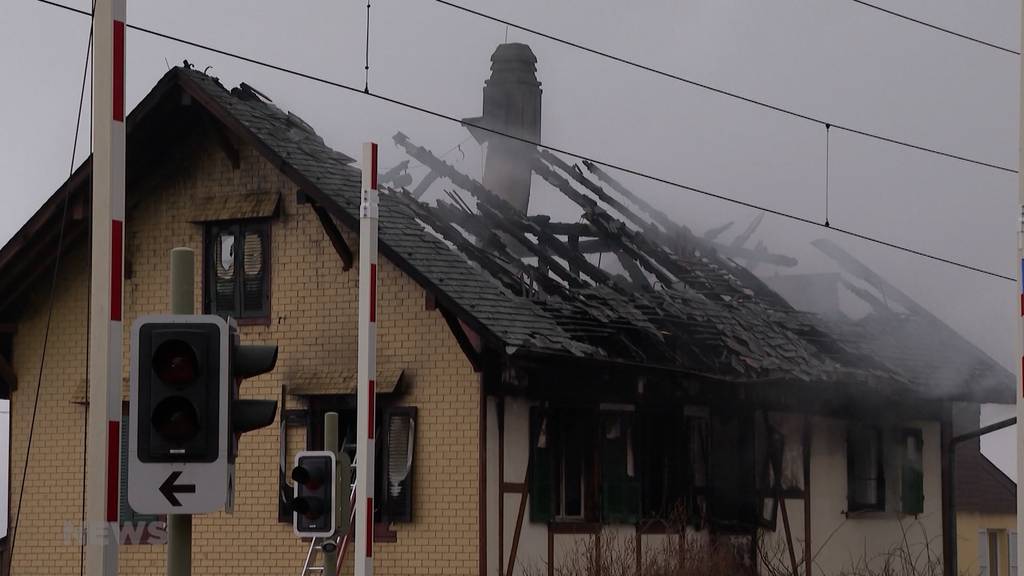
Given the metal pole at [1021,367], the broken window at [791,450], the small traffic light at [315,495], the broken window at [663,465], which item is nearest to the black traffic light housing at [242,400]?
the metal pole at [1021,367]

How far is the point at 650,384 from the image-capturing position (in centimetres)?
2216

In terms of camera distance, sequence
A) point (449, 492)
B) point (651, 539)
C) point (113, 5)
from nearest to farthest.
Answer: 1. point (113, 5)
2. point (449, 492)
3. point (651, 539)

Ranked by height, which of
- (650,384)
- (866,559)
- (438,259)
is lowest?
(866,559)

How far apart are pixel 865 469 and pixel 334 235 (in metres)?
9.43

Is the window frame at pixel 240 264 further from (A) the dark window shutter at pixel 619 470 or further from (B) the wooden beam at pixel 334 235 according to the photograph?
(A) the dark window shutter at pixel 619 470

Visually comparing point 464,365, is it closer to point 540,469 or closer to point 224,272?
point 540,469

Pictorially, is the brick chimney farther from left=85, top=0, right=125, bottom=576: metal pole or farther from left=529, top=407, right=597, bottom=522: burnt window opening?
left=85, top=0, right=125, bottom=576: metal pole

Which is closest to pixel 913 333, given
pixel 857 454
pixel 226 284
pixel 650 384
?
pixel 857 454

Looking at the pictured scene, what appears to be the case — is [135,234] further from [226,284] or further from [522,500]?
[522,500]

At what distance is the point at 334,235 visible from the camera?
2123 cm

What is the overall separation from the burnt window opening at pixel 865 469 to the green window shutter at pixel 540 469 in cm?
634

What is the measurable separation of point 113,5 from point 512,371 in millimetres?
13569

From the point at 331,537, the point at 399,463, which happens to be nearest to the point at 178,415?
the point at 331,537

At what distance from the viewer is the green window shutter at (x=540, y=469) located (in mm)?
20703
